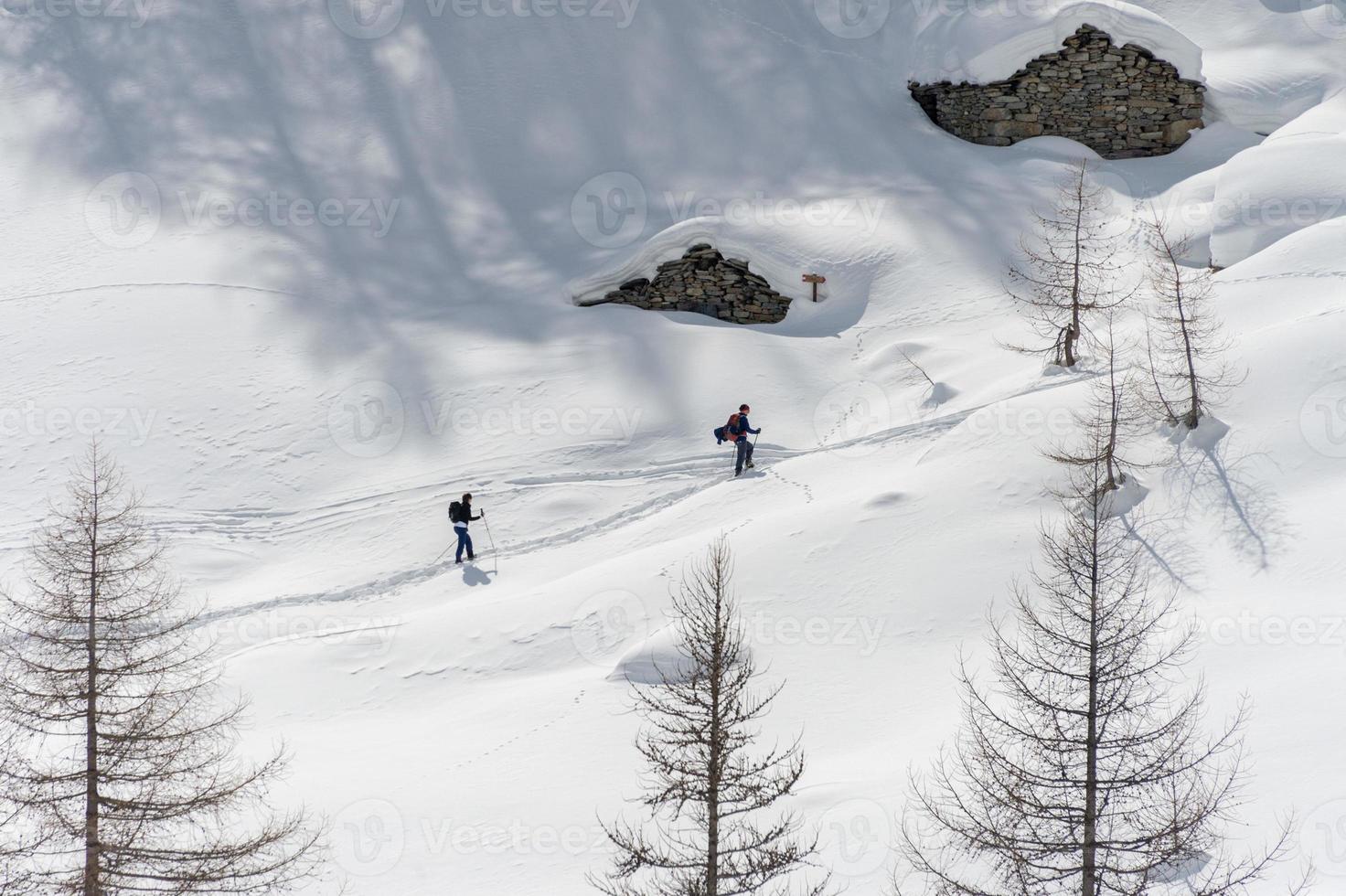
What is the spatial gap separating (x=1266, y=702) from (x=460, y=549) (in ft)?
40.4

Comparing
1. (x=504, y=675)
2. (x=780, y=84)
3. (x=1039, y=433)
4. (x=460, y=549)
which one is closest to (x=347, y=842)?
(x=504, y=675)

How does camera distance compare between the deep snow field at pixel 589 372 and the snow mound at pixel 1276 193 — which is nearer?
the deep snow field at pixel 589 372

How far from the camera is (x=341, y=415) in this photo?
24.5 metres
